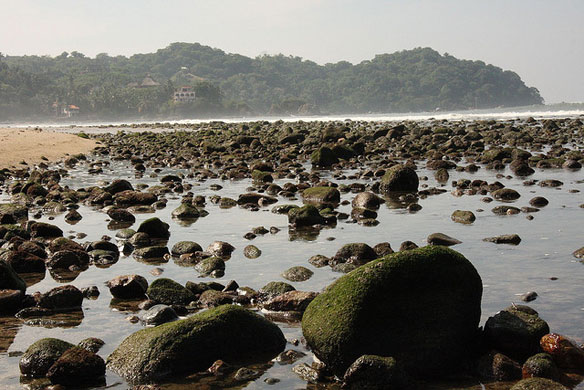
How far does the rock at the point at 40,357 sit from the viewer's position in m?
5.54

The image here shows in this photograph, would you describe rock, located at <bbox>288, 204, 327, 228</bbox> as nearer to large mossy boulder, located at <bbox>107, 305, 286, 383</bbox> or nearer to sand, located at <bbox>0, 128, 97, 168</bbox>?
large mossy boulder, located at <bbox>107, 305, 286, 383</bbox>

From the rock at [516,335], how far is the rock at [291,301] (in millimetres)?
2105

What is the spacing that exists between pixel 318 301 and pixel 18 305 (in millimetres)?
3861

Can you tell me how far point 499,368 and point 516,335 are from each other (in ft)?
1.38

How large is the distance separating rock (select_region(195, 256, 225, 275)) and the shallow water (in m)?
0.16

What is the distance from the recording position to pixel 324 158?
80.5ft

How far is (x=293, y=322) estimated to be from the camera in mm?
6844

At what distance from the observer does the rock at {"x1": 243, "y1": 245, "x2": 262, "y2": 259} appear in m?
9.87

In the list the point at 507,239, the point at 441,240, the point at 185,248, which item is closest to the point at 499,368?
the point at 441,240

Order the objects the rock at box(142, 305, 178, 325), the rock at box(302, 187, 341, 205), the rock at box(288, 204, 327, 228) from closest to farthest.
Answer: the rock at box(142, 305, 178, 325), the rock at box(288, 204, 327, 228), the rock at box(302, 187, 341, 205)

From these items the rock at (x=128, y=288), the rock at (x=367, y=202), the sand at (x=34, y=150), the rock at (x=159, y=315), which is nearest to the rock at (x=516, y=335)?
the rock at (x=159, y=315)

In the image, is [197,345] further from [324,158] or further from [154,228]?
[324,158]

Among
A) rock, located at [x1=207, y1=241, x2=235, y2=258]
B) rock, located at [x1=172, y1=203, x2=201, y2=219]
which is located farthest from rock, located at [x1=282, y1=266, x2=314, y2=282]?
rock, located at [x1=172, y1=203, x2=201, y2=219]

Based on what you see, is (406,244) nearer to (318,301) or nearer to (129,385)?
(318,301)
